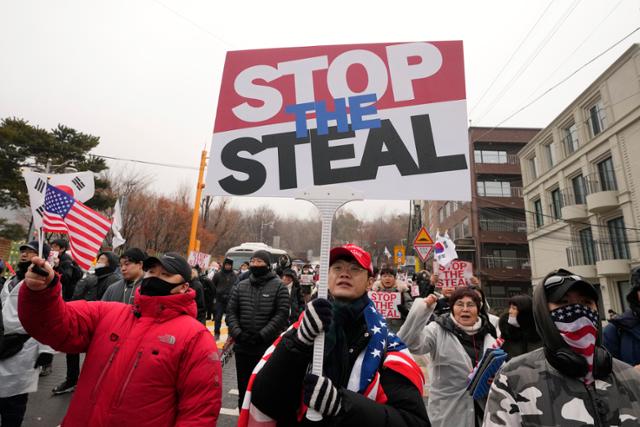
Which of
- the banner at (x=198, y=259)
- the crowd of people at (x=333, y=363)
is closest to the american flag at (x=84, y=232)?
the crowd of people at (x=333, y=363)

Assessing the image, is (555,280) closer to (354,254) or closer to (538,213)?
(354,254)

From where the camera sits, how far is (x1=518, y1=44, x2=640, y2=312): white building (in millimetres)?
20266

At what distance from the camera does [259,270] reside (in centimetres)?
471

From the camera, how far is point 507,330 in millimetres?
3340

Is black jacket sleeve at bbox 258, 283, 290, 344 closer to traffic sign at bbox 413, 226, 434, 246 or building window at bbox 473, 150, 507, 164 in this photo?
traffic sign at bbox 413, 226, 434, 246

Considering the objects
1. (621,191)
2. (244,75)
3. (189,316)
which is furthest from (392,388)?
(621,191)

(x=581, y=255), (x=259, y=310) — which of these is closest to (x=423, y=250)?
(x=259, y=310)

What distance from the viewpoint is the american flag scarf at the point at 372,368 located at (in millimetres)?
1525

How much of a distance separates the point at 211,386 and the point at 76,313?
993mm

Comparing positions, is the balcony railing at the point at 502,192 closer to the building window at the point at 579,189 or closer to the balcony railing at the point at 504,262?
the balcony railing at the point at 504,262

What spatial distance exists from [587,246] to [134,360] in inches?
1185

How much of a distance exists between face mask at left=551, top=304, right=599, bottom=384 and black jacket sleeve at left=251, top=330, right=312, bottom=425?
1363 mm

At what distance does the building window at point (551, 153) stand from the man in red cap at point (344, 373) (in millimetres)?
32469

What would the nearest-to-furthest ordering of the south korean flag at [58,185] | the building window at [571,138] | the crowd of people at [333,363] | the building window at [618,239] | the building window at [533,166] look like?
the crowd of people at [333,363] → the south korean flag at [58,185] → the building window at [618,239] → the building window at [571,138] → the building window at [533,166]
